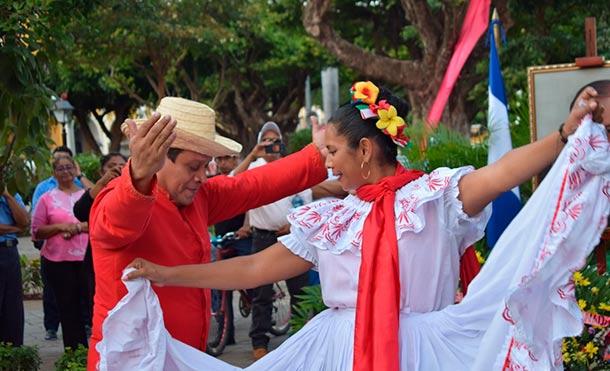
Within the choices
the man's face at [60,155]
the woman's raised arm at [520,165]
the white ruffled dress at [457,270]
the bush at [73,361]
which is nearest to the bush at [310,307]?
the bush at [73,361]

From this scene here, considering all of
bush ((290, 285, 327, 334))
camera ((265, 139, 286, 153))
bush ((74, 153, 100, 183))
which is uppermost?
camera ((265, 139, 286, 153))

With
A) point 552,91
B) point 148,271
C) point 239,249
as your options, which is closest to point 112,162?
point 239,249

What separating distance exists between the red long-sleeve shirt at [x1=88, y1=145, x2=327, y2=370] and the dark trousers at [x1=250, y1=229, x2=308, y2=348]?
464 centimetres

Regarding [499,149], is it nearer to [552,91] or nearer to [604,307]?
[552,91]

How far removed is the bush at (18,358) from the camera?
6.72 meters

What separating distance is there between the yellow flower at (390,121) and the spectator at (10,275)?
4.64m

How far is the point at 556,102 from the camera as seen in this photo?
770 centimetres

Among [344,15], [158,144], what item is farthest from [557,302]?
[344,15]

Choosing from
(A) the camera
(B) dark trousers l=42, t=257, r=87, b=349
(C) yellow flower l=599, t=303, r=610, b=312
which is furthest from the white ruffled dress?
(B) dark trousers l=42, t=257, r=87, b=349

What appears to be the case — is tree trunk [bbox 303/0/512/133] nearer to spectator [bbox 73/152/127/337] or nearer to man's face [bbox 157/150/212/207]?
spectator [bbox 73/152/127/337]

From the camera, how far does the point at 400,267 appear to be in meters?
3.39

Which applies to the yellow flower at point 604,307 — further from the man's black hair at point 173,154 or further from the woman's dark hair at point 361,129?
the man's black hair at point 173,154

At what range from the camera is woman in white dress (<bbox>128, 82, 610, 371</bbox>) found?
3141 mm

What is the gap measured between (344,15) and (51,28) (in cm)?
1766
